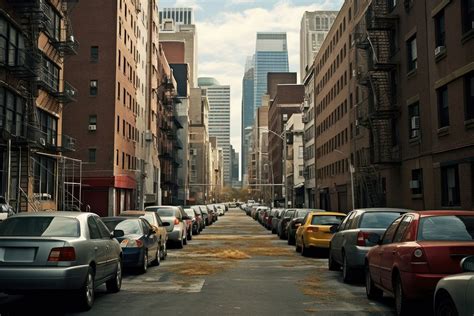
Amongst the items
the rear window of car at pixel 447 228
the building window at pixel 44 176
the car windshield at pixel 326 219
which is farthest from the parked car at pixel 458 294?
the building window at pixel 44 176

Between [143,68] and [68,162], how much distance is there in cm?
2030

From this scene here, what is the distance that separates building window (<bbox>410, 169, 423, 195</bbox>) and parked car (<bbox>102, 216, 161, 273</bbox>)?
15217 mm

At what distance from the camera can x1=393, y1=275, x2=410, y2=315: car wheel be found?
7711 mm

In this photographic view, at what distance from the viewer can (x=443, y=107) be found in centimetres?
2377

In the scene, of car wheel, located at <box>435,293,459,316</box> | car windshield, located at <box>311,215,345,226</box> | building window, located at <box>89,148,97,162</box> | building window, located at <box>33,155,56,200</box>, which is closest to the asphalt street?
car windshield, located at <box>311,215,345,226</box>

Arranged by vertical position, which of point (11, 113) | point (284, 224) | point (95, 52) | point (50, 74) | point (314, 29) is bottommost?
point (284, 224)

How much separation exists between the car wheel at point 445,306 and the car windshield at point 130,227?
937 cm

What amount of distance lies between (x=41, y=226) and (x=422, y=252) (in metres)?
5.73

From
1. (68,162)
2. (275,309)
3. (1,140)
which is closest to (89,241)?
(275,309)

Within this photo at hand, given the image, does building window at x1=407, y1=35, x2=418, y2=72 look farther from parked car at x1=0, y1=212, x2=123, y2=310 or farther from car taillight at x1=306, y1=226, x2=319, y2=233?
parked car at x1=0, y1=212, x2=123, y2=310

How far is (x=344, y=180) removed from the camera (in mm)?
52875

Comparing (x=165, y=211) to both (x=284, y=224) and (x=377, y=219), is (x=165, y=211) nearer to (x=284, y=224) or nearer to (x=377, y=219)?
(x=284, y=224)

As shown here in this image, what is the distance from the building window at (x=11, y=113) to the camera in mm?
25278

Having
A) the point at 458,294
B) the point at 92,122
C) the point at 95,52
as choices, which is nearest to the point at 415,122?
the point at 458,294
